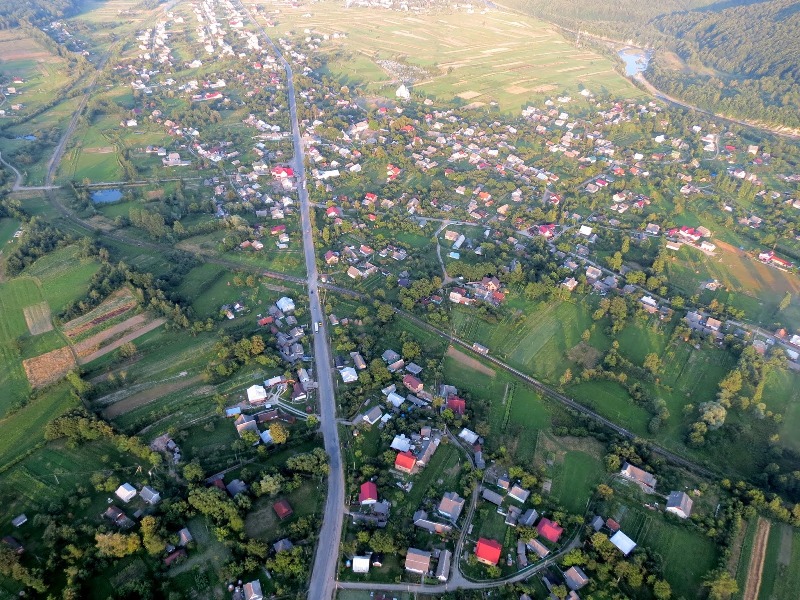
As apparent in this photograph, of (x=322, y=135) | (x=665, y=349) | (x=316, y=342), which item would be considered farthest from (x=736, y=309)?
(x=322, y=135)

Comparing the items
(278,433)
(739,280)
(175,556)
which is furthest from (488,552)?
(739,280)

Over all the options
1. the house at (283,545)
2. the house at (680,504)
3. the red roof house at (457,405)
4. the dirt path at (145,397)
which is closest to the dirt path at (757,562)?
the house at (680,504)

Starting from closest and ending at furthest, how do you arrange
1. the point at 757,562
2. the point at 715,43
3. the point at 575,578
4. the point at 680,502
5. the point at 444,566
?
the point at 575,578 < the point at 444,566 < the point at 757,562 < the point at 680,502 < the point at 715,43

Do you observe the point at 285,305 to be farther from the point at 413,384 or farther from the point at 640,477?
the point at 640,477

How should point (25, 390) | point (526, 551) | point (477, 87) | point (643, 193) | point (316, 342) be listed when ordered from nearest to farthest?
1. point (526, 551)
2. point (25, 390)
3. point (316, 342)
4. point (643, 193)
5. point (477, 87)

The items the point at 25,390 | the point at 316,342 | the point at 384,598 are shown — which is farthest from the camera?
the point at 316,342

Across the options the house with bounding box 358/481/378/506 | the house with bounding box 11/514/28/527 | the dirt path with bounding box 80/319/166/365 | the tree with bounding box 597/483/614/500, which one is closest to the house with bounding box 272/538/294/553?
the house with bounding box 358/481/378/506

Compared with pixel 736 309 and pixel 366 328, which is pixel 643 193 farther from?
pixel 366 328

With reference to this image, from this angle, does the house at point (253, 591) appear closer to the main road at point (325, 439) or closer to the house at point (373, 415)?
the main road at point (325, 439)
